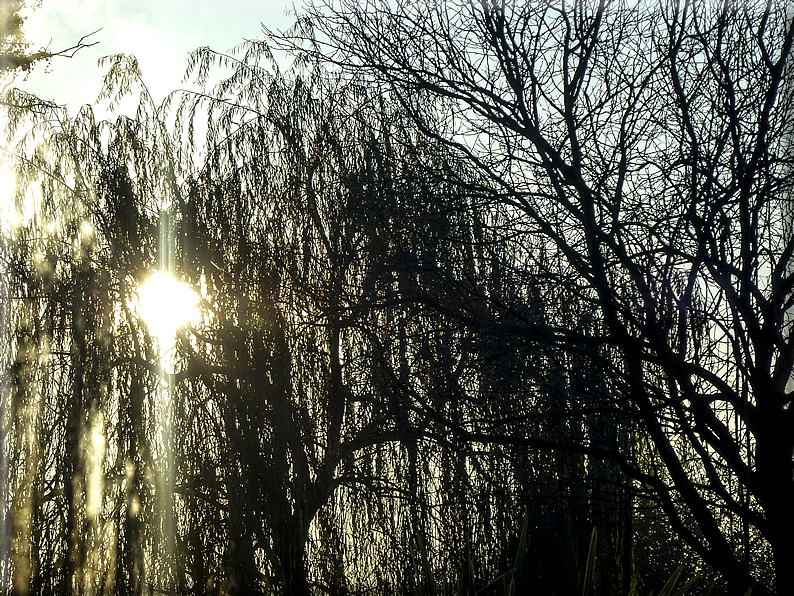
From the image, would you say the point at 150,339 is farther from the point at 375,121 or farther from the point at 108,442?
the point at 375,121

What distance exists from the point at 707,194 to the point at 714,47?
1.92 feet

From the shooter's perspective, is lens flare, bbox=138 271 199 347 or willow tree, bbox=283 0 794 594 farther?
lens flare, bbox=138 271 199 347

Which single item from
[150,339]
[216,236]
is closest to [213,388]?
[150,339]

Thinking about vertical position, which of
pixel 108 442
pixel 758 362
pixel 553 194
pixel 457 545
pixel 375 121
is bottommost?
pixel 457 545

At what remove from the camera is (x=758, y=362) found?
2041 mm

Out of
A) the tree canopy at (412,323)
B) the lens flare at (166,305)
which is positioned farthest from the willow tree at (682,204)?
the lens flare at (166,305)

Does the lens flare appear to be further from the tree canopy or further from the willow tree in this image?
the willow tree

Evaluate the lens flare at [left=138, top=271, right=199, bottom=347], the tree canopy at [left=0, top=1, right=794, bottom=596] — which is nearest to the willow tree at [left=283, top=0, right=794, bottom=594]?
the tree canopy at [left=0, top=1, right=794, bottom=596]

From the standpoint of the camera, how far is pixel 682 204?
6.47 ft

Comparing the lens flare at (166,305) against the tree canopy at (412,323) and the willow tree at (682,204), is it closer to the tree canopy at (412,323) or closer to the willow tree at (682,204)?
the tree canopy at (412,323)

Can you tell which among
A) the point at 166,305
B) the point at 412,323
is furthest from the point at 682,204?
the point at 166,305

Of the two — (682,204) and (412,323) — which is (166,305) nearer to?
(412,323)

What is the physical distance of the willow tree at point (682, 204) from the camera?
6.54 ft

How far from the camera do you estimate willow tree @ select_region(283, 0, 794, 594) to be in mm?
1993
